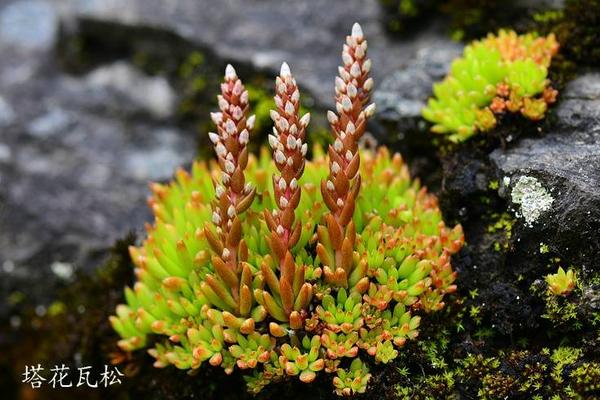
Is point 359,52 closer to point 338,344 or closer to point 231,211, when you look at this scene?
point 231,211

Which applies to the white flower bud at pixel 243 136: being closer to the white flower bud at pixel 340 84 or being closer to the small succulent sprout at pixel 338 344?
the white flower bud at pixel 340 84

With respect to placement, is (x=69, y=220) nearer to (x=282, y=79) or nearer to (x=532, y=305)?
(x=282, y=79)

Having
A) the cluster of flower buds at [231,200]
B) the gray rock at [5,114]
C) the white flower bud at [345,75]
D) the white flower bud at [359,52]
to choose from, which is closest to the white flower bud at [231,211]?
the cluster of flower buds at [231,200]

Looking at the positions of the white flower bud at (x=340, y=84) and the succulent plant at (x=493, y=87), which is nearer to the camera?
the white flower bud at (x=340, y=84)

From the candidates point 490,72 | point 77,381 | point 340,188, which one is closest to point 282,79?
point 340,188

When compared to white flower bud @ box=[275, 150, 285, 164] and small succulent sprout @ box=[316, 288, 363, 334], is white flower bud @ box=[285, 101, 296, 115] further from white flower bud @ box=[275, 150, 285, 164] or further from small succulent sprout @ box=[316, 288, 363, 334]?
small succulent sprout @ box=[316, 288, 363, 334]

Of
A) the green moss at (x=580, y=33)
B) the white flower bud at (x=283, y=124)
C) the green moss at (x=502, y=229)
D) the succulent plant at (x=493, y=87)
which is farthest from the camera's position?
the green moss at (x=580, y=33)

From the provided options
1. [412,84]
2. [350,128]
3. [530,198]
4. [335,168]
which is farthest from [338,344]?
[412,84]
